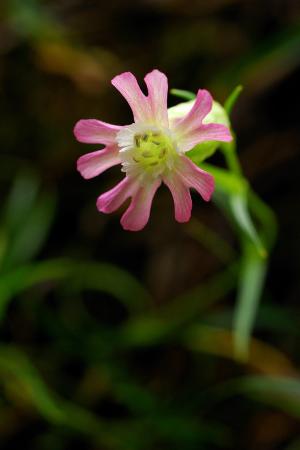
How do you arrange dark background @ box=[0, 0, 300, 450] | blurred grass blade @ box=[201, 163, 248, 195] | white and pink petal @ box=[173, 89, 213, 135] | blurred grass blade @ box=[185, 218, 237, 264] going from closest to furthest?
white and pink petal @ box=[173, 89, 213, 135], blurred grass blade @ box=[201, 163, 248, 195], dark background @ box=[0, 0, 300, 450], blurred grass blade @ box=[185, 218, 237, 264]

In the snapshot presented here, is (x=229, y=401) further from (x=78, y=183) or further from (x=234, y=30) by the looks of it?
(x=234, y=30)

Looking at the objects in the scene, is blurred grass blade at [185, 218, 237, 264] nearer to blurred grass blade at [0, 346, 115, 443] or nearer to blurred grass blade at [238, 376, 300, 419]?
blurred grass blade at [238, 376, 300, 419]

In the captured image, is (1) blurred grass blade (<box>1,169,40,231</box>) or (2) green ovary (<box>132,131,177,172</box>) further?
(1) blurred grass blade (<box>1,169,40,231</box>)

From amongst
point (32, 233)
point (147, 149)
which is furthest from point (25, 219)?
point (147, 149)

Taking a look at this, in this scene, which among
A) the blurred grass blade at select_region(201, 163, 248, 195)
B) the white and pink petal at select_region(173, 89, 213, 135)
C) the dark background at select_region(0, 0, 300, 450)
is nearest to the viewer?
the white and pink petal at select_region(173, 89, 213, 135)

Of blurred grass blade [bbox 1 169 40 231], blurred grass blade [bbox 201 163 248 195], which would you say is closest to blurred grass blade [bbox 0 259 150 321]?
blurred grass blade [bbox 1 169 40 231]

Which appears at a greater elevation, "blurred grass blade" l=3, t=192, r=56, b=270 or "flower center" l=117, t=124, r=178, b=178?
"blurred grass blade" l=3, t=192, r=56, b=270

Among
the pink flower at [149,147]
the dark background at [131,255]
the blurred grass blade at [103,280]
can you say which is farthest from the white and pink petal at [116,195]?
the blurred grass blade at [103,280]

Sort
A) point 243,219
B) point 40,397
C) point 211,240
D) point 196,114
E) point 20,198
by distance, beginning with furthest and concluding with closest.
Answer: point 20,198
point 211,240
point 40,397
point 243,219
point 196,114

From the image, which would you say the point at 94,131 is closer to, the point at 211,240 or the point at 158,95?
the point at 158,95
